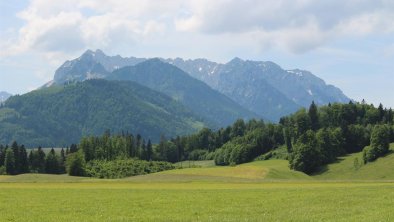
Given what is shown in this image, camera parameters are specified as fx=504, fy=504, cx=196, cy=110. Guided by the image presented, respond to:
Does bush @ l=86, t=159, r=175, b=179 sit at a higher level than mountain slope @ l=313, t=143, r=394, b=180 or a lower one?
higher

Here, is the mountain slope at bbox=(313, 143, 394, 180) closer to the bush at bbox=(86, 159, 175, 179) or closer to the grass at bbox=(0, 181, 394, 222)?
the bush at bbox=(86, 159, 175, 179)

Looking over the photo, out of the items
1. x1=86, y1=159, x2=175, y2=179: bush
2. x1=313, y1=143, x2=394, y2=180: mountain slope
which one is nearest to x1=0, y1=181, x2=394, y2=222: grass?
x1=313, y1=143, x2=394, y2=180: mountain slope

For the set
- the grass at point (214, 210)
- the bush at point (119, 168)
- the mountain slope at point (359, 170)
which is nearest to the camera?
the grass at point (214, 210)

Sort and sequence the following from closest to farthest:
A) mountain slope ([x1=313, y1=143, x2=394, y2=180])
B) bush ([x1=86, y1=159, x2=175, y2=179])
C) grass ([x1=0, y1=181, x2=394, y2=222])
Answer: grass ([x1=0, y1=181, x2=394, y2=222]) < mountain slope ([x1=313, y1=143, x2=394, y2=180]) < bush ([x1=86, y1=159, x2=175, y2=179])

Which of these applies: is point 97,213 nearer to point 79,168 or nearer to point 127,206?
point 127,206

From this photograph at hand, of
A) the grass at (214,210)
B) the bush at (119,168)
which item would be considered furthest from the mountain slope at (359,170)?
the grass at (214,210)

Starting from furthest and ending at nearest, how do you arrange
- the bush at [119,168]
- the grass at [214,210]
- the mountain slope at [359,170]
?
the bush at [119,168] < the mountain slope at [359,170] < the grass at [214,210]

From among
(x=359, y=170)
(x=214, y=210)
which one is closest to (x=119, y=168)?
(x=359, y=170)

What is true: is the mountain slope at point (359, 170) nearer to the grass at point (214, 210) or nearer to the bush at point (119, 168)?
the bush at point (119, 168)

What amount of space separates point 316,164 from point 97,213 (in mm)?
163526

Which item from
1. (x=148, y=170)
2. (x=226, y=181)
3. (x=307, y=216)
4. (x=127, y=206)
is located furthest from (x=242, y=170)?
(x=307, y=216)

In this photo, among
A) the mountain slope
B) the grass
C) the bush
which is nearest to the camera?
the grass

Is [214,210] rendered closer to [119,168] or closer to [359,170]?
[119,168]

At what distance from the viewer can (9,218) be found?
126 feet
